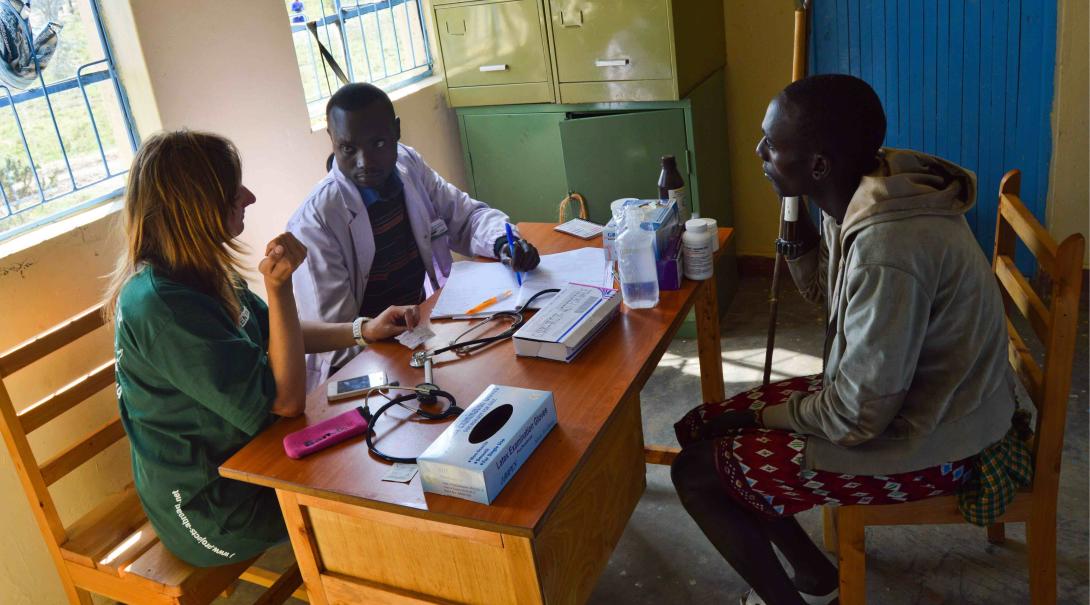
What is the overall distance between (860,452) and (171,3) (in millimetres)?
2211

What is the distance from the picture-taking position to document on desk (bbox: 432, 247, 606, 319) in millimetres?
2162

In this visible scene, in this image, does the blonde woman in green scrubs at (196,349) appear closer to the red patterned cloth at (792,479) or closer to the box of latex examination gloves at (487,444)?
the box of latex examination gloves at (487,444)

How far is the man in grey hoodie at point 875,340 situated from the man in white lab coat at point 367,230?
813 millimetres

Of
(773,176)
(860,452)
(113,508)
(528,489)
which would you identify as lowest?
(113,508)

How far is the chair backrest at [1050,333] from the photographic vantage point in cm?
159

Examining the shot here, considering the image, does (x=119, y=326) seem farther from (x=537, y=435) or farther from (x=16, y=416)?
(x=537, y=435)

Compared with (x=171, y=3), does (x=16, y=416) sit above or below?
below

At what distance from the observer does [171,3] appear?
2.60m

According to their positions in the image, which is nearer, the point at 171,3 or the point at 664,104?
the point at 171,3

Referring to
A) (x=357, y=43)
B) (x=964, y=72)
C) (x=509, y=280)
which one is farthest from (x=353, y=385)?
(x=964, y=72)

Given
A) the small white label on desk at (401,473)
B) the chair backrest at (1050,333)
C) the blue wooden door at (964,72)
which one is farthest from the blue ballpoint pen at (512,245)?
the blue wooden door at (964,72)

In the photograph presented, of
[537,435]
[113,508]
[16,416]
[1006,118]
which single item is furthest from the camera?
[1006,118]

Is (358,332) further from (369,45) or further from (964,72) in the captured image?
(964,72)

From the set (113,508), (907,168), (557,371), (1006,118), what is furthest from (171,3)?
(1006,118)
